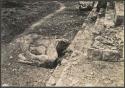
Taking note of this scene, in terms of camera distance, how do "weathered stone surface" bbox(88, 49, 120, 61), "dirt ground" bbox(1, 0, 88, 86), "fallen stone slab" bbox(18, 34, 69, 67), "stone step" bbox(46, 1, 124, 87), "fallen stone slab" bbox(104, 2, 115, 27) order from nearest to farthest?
"stone step" bbox(46, 1, 124, 87) < "weathered stone surface" bbox(88, 49, 120, 61) < "dirt ground" bbox(1, 0, 88, 86) < "fallen stone slab" bbox(18, 34, 69, 67) < "fallen stone slab" bbox(104, 2, 115, 27)

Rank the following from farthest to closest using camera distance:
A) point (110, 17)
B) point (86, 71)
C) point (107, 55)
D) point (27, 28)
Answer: point (27, 28) < point (110, 17) < point (107, 55) < point (86, 71)

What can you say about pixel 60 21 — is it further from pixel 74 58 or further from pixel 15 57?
pixel 74 58

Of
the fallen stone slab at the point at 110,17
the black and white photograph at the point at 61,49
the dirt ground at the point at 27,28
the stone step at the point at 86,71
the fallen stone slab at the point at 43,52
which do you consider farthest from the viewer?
the fallen stone slab at the point at 110,17

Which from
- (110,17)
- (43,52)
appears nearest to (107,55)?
(43,52)

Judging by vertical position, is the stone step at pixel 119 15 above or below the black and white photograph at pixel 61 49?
above

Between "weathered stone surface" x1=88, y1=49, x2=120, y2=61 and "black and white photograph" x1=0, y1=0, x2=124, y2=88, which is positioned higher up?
"weathered stone surface" x1=88, y1=49, x2=120, y2=61

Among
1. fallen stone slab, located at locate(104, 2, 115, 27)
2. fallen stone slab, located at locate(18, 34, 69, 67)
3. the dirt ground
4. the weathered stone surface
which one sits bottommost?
the dirt ground

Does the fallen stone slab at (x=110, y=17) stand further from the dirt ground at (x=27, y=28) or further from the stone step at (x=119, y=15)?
the dirt ground at (x=27, y=28)

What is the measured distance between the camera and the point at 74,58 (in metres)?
7.78

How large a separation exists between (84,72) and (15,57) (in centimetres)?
280

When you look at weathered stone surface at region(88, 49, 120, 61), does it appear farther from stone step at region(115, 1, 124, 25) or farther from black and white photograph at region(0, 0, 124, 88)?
stone step at region(115, 1, 124, 25)

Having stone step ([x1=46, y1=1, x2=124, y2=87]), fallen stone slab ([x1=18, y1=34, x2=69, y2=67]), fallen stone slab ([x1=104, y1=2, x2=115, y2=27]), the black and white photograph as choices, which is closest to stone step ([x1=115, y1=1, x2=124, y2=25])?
the black and white photograph

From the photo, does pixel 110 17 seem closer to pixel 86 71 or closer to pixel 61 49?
pixel 61 49

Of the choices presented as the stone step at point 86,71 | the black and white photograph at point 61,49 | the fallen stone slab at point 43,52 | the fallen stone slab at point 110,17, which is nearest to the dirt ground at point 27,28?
the black and white photograph at point 61,49
